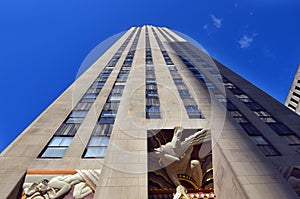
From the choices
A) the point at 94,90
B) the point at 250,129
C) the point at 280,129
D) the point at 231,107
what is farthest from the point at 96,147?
the point at 280,129

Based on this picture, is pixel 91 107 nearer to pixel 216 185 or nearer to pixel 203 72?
pixel 216 185

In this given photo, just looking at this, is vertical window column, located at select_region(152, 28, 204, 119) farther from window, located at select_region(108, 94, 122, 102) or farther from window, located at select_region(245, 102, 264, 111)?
window, located at select_region(245, 102, 264, 111)

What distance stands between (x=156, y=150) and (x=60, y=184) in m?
5.51

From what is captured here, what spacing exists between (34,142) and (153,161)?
8.07 m

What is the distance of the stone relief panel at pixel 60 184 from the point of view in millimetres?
11094

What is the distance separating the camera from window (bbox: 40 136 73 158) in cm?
1403

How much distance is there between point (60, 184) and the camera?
449 inches

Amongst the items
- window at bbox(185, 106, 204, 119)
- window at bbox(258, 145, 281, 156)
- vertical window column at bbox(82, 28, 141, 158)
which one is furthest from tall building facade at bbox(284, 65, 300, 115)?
vertical window column at bbox(82, 28, 141, 158)

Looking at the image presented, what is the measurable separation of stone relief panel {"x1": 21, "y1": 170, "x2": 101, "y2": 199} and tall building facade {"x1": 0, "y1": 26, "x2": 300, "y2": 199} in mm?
49

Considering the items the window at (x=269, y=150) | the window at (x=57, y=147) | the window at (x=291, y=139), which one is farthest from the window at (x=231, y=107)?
the window at (x=57, y=147)

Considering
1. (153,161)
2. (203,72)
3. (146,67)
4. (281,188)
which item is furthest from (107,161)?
(203,72)

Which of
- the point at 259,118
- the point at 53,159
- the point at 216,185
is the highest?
the point at 259,118

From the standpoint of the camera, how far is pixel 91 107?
20.9 metres

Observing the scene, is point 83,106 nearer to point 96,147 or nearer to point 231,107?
point 96,147
